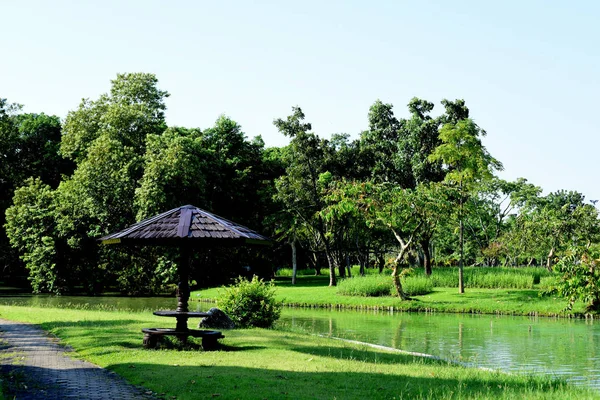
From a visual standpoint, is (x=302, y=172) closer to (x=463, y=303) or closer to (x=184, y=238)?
(x=463, y=303)

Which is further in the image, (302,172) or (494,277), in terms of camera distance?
(302,172)

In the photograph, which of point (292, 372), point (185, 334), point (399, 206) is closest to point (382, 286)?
point (399, 206)

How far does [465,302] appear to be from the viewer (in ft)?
108

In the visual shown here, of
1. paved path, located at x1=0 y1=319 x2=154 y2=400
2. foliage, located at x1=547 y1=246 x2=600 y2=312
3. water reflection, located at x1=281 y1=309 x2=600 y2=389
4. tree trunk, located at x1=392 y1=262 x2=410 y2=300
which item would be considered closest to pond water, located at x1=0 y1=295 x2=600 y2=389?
water reflection, located at x1=281 y1=309 x2=600 y2=389

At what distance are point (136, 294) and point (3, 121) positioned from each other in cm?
1674

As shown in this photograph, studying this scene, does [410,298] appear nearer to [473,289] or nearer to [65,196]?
[473,289]

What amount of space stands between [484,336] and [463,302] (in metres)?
10.7

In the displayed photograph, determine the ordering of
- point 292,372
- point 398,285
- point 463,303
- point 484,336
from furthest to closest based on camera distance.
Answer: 1. point 398,285
2. point 463,303
3. point 484,336
4. point 292,372

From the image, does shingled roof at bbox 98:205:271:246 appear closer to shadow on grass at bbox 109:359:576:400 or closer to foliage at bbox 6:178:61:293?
shadow on grass at bbox 109:359:576:400

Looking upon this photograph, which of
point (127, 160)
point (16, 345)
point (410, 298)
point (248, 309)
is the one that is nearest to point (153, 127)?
point (127, 160)

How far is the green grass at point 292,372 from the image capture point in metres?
9.83

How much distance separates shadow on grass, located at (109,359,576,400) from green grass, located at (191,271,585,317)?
1993cm

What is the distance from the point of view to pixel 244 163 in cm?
5006

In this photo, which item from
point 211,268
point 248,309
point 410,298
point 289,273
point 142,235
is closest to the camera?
point 142,235
